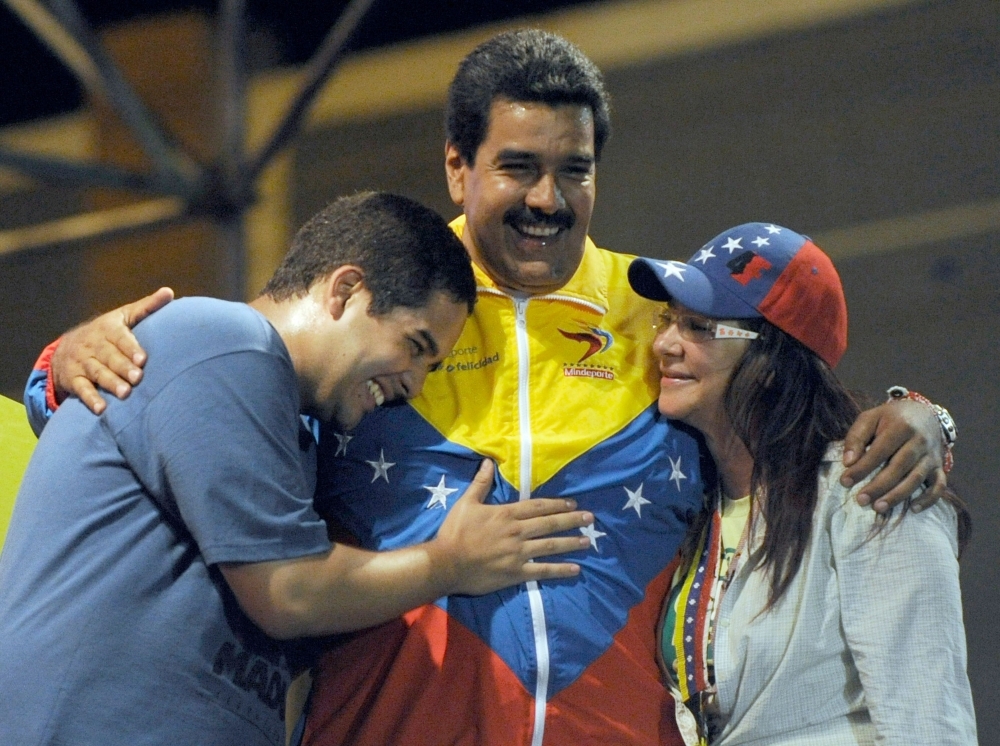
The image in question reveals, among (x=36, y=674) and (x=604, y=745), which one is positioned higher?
(x=36, y=674)

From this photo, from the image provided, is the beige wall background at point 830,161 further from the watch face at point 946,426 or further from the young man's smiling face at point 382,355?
the young man's smiling face at point 382,355

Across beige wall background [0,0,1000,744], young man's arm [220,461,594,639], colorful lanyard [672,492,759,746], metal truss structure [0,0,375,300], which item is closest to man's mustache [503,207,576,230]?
young man's arm [220,461,594,639]

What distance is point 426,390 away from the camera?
235 cm

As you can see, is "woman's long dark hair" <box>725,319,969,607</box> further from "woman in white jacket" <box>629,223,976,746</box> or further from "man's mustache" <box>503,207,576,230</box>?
"man's mustache" <box>503,207,576,230</box>

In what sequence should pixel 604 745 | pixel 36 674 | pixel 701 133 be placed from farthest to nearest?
pixel 701 133
pixel 604 745
pixel 36 674

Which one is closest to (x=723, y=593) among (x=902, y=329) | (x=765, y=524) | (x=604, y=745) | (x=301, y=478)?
(x=765, y=524)

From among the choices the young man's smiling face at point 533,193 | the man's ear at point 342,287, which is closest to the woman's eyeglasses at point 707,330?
the young man's smiling face at point 533,193

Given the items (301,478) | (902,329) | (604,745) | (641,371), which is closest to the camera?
(301,478)

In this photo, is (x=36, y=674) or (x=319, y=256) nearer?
(x=36, y=674)

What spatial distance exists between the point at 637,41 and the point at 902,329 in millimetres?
1933

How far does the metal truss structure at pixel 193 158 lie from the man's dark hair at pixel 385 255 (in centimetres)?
193

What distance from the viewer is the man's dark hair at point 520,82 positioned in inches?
97.1

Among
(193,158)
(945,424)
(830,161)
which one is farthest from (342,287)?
(830,161)

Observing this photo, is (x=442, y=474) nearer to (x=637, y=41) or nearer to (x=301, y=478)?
(x=301, y=478)
